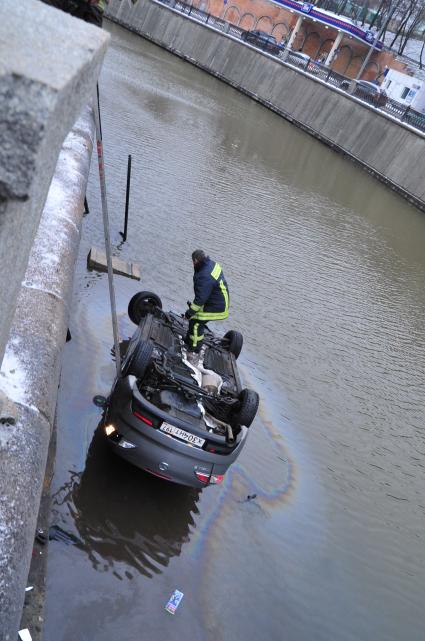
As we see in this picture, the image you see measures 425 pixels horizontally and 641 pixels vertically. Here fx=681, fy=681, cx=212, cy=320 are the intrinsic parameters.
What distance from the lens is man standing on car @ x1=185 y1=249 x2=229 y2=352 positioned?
914 centimetres

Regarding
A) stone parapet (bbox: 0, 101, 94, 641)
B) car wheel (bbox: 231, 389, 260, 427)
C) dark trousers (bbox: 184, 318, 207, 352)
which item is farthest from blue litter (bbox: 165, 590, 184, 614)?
dark trousers (bbox: 184, 318, 207, 352)

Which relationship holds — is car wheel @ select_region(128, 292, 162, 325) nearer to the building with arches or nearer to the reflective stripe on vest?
the reflective stripe on vest

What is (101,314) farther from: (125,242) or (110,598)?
(110,598)

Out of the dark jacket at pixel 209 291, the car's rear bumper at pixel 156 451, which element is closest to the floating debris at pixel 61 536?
the car's rear bumper at pixel 156 451

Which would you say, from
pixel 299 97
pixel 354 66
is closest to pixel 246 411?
pixel 299 97

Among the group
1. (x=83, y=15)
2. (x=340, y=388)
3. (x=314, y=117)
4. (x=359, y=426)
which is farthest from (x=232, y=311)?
(x=314, y=117)

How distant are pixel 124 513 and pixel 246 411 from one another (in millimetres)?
1715

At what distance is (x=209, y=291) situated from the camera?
363 inches

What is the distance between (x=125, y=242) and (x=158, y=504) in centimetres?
770

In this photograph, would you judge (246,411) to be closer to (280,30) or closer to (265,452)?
(265,452)

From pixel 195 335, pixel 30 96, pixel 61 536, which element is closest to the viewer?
pixel 30 96

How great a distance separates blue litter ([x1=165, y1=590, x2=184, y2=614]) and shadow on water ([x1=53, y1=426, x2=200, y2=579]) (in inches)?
12.8

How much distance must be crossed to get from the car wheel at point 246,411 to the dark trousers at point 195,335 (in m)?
1.54

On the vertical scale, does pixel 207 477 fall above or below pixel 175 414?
below
